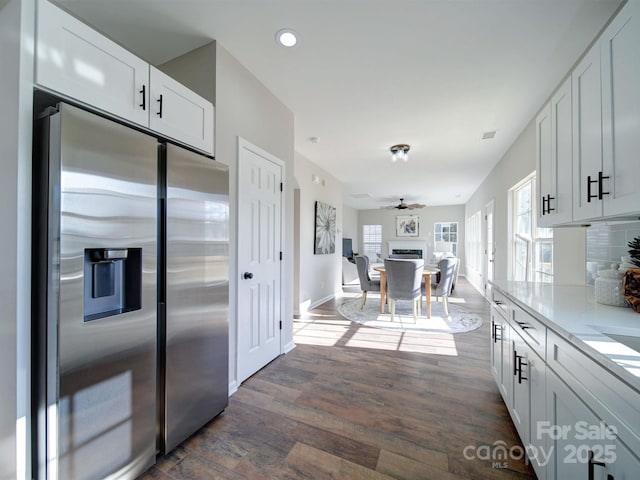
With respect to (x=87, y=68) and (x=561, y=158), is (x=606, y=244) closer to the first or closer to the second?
(x=561, y=158)

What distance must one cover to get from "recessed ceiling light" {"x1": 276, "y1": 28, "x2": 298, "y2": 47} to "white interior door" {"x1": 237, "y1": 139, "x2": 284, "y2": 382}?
790 mm

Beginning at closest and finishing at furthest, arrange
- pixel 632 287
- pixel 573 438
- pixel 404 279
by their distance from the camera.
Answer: pixel 573 438 → pixel 632 287 → pixel 404 279

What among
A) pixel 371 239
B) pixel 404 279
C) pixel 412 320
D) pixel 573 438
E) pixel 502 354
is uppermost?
pixel 371 239

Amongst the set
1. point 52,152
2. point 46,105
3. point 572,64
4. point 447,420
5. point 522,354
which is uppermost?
point 572,64

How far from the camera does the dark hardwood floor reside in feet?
4.69

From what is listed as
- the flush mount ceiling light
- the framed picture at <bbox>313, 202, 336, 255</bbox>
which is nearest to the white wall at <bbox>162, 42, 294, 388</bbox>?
the flush mount ceiling light

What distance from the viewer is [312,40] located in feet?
6.50

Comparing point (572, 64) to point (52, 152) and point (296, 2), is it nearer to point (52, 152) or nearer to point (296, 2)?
point (296, 2)

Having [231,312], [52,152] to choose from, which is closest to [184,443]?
[231,312]

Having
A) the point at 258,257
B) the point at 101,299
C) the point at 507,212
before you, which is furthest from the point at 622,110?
the point at 507,212

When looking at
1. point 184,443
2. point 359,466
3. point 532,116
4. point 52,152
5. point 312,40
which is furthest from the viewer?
point 532,116

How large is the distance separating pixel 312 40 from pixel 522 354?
2472mm

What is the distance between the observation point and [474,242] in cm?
765

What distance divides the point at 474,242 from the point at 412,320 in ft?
15.5
